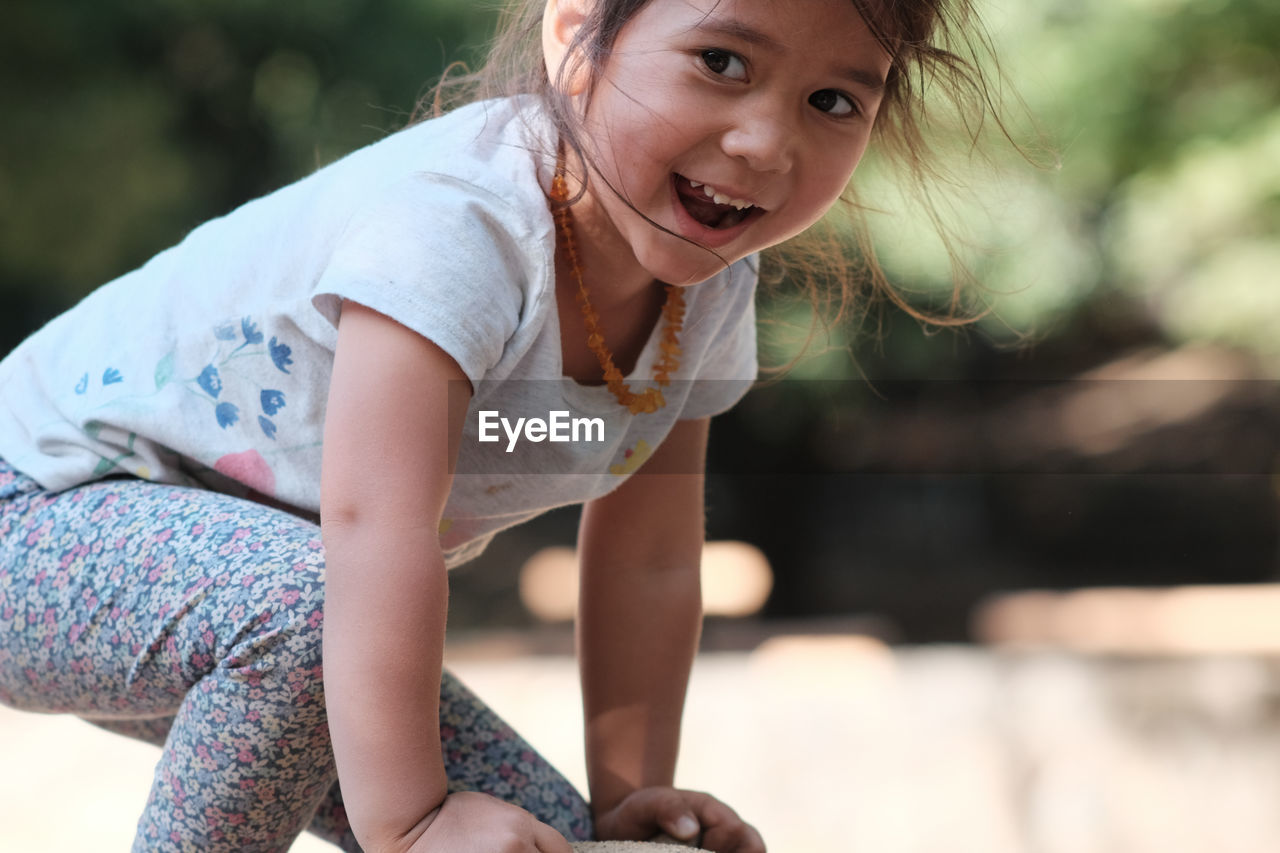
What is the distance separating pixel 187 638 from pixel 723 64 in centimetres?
38

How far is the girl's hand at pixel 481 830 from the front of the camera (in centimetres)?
56

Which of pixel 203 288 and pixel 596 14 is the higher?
pixel 596 14

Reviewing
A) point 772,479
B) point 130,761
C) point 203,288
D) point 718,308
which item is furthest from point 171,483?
point 772,479

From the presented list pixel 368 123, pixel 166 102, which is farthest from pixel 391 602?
pixel 166 102

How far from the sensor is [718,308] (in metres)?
0.80

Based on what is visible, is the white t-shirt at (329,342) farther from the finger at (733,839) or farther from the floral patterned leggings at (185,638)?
the finger at (733,839)

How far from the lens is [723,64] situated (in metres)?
0.61

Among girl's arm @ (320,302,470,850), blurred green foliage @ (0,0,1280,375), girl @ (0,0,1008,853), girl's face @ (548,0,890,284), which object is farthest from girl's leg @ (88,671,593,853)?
blurred green foliage @ (0,0,1280,375)

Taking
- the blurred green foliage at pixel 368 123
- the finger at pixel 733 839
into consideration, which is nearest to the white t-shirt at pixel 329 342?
the finger at pixel 733 839

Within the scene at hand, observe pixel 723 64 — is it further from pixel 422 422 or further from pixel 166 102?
pixel 166 102

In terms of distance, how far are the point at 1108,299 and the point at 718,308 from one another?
220 cm

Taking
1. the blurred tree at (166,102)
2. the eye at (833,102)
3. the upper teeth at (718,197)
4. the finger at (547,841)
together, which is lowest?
the finger at (547,841)

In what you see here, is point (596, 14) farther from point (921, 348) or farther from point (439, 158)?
point (921, 348)

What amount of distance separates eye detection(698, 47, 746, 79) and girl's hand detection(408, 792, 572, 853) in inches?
14.0
